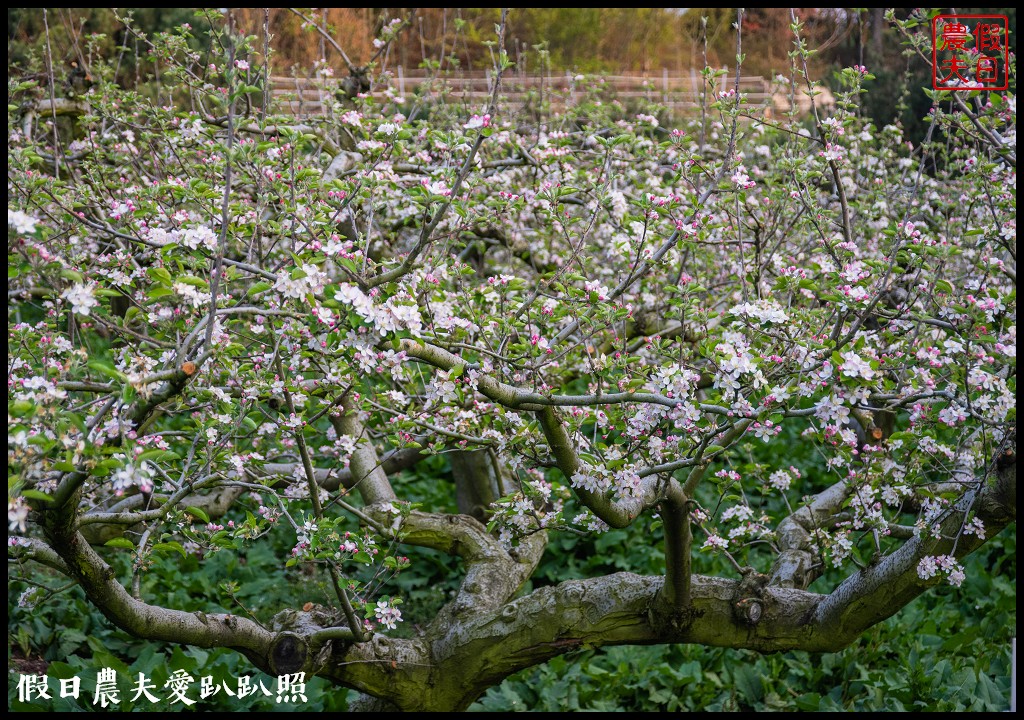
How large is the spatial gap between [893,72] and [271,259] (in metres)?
10.1

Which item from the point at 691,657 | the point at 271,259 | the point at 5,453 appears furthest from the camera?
the point at 691,657

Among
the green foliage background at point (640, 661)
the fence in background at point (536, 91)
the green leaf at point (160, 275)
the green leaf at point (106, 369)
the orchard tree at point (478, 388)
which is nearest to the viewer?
the green leaf at point (106, 369)

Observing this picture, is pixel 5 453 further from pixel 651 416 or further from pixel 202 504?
pixel 202 504

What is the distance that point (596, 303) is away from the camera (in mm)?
2523

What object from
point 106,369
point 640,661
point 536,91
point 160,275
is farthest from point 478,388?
point 536,91

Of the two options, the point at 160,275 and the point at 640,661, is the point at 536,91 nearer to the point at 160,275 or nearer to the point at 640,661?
the point at 640,661

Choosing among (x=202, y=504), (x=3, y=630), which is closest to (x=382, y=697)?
(x=3, y=630)

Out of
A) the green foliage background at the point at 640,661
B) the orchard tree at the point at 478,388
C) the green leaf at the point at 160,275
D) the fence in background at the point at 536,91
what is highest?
the fence in background at the point at 536,91

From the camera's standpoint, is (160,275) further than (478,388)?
No

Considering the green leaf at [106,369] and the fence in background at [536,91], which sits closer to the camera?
the green leaf at [106,369]

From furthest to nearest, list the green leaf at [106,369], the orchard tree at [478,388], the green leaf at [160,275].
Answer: the orchard tree at [478,388], the green leaf at [160,275], the green leaf at [106,369]

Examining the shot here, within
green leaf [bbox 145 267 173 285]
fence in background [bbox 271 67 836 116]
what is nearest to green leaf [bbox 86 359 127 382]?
green leaf [bbox 145 267 173 285]

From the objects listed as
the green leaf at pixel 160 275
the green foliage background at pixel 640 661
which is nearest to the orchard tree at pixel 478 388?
the green leaf at pixel 160 275

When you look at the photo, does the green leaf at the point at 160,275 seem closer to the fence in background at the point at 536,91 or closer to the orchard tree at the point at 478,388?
the orchard tree at the point at 478,388
